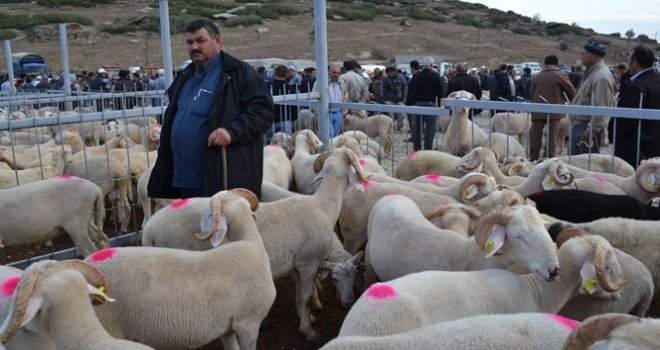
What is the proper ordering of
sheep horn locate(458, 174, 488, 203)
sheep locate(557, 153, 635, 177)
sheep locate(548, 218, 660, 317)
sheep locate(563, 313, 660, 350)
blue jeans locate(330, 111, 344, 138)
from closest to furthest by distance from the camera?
sheep locate(563, 313, 660, 350) → sheep locate(548, 218, 660, 317) → sheep horn locate(458, 174, 488, 203) → sheep locate(557, 153, 635, 177) → blue jeans locate(330, 111, 344, 138)

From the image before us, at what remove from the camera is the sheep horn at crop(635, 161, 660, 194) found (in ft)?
17.1

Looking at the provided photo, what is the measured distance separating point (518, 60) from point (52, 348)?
57178 millimetres

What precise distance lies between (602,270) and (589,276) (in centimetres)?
13

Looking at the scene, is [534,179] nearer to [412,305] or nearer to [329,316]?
[329,316]

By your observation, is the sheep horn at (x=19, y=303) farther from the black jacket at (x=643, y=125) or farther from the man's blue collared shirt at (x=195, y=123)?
the black jacket at (x=643, y=125)

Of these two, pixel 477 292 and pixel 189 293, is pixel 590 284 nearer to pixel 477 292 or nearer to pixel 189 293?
pixel 477 292

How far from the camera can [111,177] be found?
692 centimetres

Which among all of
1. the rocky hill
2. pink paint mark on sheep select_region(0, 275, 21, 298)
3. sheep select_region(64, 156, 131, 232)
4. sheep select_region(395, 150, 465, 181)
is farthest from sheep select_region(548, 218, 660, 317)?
the rocky hill

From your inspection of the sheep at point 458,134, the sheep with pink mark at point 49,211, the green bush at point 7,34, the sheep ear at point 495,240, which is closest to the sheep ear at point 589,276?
the sheep ear at point 495,240

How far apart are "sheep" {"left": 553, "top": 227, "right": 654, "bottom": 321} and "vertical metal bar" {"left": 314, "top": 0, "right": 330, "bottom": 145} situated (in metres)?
3.50

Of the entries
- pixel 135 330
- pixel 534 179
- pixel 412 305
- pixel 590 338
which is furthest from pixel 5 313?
pixel 534 179

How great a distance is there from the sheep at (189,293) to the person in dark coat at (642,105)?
4.46m

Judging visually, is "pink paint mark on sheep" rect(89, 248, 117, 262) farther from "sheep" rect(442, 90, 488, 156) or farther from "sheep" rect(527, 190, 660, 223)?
"sheep" rect(442, 90, 488, 156)

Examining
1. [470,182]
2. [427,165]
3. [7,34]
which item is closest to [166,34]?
[427,165]
